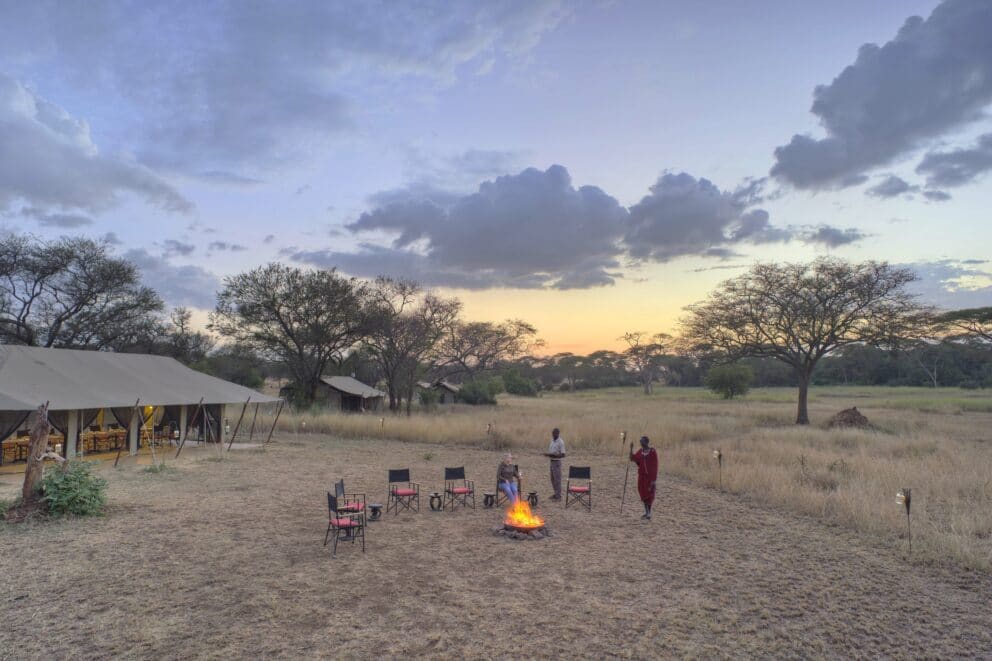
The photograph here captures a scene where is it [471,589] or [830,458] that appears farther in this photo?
[830,458]

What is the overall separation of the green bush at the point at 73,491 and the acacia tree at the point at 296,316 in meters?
26.8

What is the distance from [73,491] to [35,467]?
80 centimetres

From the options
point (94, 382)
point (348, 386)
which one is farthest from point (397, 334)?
point (94, 382)

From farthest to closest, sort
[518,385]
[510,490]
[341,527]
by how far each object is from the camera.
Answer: [518,385], [510,490], [341,527]

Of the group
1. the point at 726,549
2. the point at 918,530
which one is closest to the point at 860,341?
the point at 918,530

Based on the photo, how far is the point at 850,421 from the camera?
81.1 ft

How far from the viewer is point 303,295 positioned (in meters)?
36.1

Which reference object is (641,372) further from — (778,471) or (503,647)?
(503,647)

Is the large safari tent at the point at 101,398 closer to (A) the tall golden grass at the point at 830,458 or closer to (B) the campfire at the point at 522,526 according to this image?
(A) the tall golden grass at the point at 830,458

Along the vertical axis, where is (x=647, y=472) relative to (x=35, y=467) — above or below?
below

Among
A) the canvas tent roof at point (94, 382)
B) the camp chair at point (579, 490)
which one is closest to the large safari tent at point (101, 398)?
the canvas tent roof at point (94, 382)

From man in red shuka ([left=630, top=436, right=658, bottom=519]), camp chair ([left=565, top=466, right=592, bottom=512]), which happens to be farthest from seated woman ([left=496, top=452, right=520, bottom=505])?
man in red shuka ([left=630, top=436, right=658, bottom=519])

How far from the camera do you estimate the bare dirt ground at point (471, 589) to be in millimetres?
5180

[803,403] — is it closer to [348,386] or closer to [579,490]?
[579,490]
